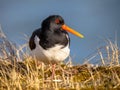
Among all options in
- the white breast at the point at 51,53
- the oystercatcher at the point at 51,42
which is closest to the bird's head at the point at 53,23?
the oystercatcher at the point at 51,42

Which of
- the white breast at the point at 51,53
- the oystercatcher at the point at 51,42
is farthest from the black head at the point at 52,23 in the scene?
the white breast at the point at 51,53

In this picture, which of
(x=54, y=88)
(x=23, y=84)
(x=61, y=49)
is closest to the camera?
(x=54, y=88)

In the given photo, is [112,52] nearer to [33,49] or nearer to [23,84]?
[33,49]

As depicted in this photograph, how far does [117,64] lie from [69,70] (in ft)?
3.39

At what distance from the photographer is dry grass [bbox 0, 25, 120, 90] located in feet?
26.8

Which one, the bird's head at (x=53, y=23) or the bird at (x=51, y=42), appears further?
the bird's head at (x=53, y=23)

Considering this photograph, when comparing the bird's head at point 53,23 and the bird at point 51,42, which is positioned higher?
the bird's head at point 53,23

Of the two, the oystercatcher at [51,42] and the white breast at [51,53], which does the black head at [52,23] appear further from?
the white breast at [51,53]

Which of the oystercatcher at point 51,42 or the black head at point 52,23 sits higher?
the black head at point 52,23

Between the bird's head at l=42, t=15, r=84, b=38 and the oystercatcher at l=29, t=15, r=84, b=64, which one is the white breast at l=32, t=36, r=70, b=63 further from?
the bird's head at l=42, t=15, r=84, b=38

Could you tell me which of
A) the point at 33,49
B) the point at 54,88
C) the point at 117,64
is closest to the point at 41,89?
the point at 54,88

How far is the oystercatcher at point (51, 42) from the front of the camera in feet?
30.4

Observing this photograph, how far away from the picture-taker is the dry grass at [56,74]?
8.16 m

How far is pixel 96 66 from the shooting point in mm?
10227
